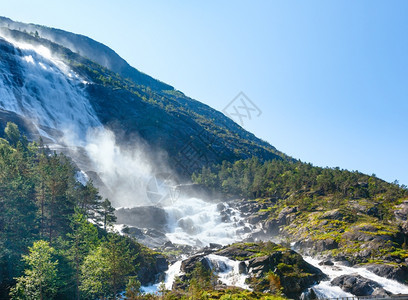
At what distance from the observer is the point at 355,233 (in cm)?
7325

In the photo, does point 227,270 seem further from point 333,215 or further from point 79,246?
point 333,215

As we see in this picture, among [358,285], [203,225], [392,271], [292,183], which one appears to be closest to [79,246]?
[358,285]

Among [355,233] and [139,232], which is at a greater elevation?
[355,233]

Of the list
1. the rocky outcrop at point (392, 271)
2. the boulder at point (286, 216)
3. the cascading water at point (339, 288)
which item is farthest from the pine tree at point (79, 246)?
the boulder at point (286, 216)

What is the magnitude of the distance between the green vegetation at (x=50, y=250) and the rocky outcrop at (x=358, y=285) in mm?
35254

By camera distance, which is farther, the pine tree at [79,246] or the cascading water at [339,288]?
the cascading water at [339,288]

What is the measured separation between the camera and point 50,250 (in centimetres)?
3644

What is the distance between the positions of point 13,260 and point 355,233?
68.8 metres

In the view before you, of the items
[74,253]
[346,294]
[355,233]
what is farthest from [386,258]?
[74,253]

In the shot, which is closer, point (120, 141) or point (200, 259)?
point (200, 259)

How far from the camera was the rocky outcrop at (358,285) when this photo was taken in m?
52.0

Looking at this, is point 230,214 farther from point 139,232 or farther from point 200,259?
point 200,259

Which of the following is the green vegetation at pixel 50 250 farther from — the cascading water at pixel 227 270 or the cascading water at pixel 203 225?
the cascading water at pixel 203 225

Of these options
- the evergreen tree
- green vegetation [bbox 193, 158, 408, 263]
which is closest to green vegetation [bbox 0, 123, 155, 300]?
the evergreen tree
